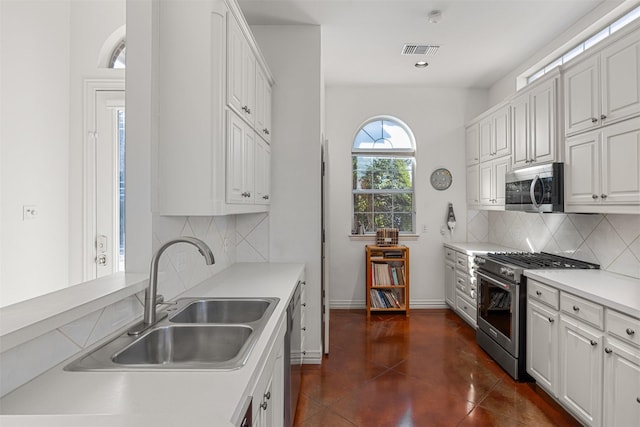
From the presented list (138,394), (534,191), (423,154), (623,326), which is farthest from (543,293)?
(423,154)

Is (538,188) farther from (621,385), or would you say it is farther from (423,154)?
(423,154)

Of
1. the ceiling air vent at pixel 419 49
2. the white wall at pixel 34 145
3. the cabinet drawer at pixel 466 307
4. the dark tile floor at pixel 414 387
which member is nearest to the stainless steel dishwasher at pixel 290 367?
the dark tile floor at pixel 414 387

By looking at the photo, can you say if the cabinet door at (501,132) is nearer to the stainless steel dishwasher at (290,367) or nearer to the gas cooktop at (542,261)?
the gas cooktop at (542,261)

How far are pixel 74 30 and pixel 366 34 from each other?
244cm

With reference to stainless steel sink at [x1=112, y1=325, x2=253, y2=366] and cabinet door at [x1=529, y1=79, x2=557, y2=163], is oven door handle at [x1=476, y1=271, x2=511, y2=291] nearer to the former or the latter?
cabinet door at [x1=529, y1=79, x2=557, y2=163]

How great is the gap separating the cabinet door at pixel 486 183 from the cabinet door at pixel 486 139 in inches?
3.8

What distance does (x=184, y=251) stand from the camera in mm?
2166

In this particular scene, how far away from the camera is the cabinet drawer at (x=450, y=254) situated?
4.71 meters

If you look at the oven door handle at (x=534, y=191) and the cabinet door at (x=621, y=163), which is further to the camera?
the oven door handle at (x=534, y=191)

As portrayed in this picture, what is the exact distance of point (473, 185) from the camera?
477 centimetres

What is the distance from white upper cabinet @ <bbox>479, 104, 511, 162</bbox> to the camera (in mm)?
3895

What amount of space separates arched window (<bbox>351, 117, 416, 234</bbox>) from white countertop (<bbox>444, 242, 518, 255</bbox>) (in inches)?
26.0

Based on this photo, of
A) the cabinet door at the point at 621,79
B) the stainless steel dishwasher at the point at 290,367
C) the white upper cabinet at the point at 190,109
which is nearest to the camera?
the white upper cabinet at the point at 190,109

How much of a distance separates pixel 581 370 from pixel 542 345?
16.5 inches
